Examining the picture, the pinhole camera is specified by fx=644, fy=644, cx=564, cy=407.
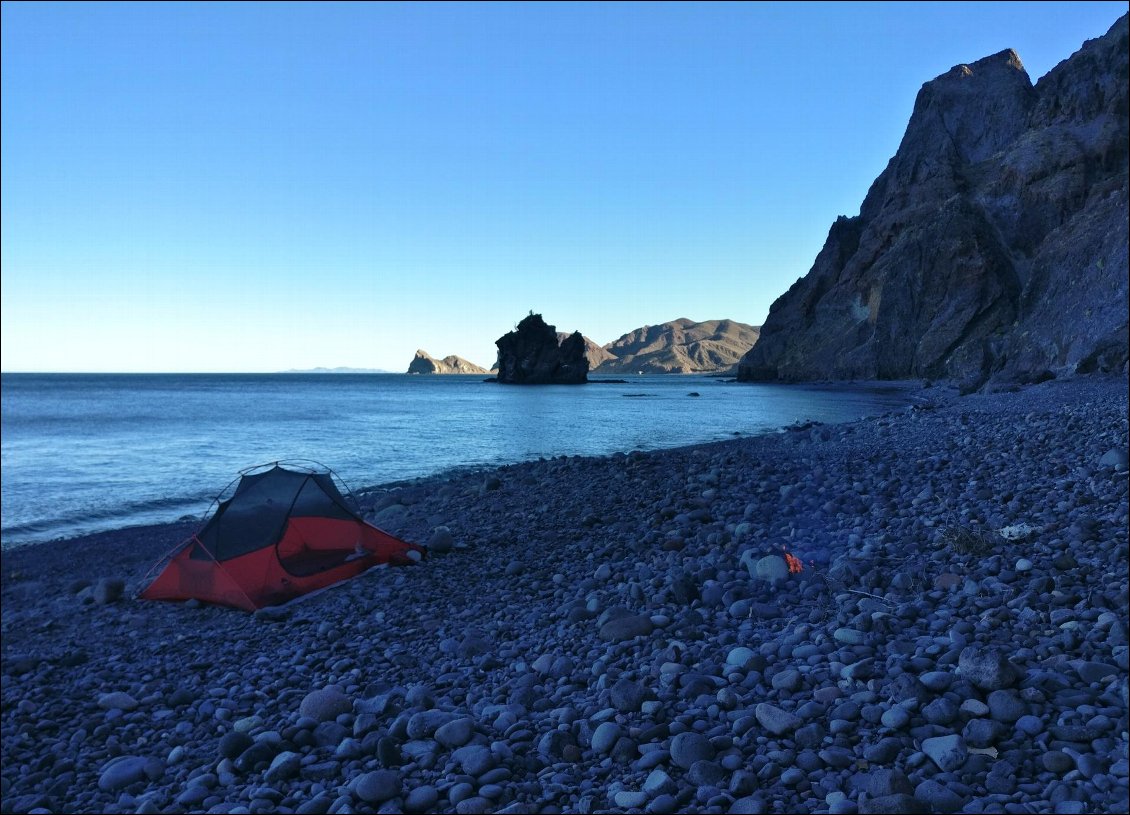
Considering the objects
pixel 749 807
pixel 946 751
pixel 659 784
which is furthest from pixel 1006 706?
pixel 659 784

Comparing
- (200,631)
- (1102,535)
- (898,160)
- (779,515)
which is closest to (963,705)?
(1102,535)

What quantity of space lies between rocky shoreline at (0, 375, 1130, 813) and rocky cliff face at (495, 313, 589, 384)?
11936 centimetres

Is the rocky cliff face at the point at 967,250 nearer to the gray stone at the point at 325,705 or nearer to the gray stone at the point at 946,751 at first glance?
the gray stone at the point at 946,751

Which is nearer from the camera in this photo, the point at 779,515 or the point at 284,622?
the point at 284,622

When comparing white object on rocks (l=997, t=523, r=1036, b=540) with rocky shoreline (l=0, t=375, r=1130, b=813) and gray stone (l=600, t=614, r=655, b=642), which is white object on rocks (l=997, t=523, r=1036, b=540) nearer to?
rocky shoreline (l=0, t=375, r=1130, b=813)

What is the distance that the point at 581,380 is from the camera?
13575 cm

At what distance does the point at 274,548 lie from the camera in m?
9.23

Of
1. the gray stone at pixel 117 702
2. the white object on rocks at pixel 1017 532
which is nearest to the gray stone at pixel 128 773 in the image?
the gray stone at pixel 117 702

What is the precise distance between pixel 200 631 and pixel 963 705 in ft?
26.9

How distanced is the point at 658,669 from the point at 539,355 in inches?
5011

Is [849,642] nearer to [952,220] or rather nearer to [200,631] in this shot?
[200,631]

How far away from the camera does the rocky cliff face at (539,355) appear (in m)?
129

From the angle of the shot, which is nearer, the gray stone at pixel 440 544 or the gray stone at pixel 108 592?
the gray stone at pixel 108 592

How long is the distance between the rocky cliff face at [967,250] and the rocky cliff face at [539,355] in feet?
114
